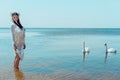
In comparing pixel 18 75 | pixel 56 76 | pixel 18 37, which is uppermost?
pixel 18 37

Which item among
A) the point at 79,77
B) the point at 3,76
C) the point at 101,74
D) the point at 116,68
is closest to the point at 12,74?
the point at 3,76

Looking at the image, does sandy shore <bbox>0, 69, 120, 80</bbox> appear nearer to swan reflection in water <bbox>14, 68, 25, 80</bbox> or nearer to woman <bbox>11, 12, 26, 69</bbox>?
swan reflection in water <bbox>14, 68, 25, 80</bbox>

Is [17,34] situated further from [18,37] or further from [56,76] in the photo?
[56,76]

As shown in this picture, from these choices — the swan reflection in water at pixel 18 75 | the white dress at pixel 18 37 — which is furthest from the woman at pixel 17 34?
the swan reflection in water at pixel 18 75

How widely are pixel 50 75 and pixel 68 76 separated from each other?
2.61 ft

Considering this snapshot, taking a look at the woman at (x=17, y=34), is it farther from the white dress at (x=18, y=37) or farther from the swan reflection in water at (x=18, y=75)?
the swan reflection in water at (x=18, y=75)

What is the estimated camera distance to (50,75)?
14227mm

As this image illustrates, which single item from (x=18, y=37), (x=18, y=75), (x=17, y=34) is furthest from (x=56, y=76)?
(x=17, y=34)

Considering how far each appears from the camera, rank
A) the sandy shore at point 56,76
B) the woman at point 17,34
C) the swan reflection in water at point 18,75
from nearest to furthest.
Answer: the woman at point 17,34
the swan reflection in water at point 18,75
the sandy shore at point 56,76

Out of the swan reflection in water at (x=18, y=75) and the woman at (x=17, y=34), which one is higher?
the woman at (x=17, y=34)

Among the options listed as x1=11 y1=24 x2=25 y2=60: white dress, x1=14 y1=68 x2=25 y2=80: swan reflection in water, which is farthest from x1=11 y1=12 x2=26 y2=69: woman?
x1=14 y1=68 x2=25 y2=80: swan reflection in water
